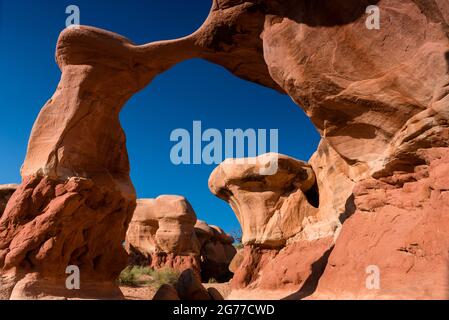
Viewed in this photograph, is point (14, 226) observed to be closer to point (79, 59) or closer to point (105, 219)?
point (105, 219)

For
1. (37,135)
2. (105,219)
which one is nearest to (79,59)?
(37,135)

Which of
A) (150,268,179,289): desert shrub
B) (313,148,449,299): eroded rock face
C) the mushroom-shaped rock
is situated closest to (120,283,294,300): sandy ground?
(150,268,179,289): desert shrub

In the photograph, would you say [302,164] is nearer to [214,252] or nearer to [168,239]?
[168,239]

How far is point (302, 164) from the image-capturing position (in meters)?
11.2

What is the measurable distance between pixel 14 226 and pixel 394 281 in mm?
6153

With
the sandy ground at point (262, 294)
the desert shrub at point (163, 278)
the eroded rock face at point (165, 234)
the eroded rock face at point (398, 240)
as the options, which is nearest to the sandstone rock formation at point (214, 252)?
the eroded rock face at point (165, 234)

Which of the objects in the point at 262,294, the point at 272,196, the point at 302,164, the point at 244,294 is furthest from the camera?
the point at 272,196

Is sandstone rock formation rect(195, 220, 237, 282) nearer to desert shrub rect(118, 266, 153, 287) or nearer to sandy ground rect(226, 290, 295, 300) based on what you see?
desert shrub rect(118, 266, 153, 287)

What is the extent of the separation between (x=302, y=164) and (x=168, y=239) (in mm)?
10449

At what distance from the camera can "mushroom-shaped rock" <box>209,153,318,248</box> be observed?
10727 mm

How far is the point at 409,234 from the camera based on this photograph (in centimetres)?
412

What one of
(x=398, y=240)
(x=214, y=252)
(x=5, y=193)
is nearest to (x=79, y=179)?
(x=398, y=240)

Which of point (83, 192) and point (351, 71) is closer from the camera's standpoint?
point (351, 71)

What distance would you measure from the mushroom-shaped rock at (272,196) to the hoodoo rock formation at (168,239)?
814 cm
